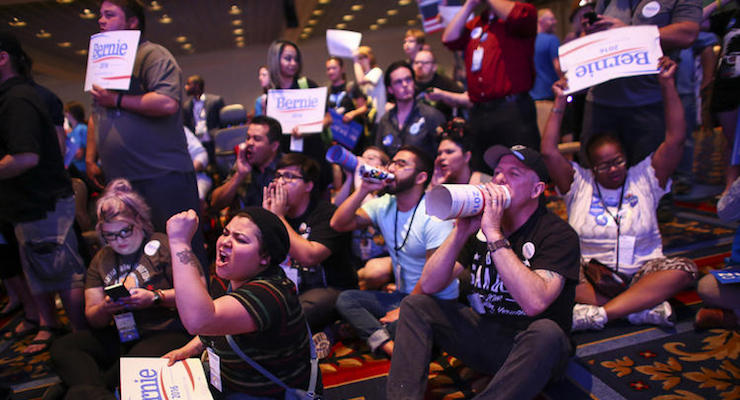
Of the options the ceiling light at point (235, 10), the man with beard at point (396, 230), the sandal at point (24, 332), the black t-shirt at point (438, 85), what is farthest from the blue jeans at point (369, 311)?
the ceiling light at point (235, 10)

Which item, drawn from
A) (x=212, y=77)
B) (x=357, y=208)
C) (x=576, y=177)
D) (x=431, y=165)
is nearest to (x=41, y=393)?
(x=357, y=208)

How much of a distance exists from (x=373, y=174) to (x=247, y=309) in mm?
1006

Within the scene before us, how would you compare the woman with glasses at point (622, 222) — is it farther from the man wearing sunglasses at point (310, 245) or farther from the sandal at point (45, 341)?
the sandal at point (45, 341)

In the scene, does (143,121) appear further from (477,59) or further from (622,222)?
(622,222)

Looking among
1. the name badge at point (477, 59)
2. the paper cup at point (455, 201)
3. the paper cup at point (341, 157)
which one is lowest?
the paper cup at point (455, 201)

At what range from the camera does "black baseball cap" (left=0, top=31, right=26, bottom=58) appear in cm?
233

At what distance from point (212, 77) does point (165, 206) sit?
11331 mm

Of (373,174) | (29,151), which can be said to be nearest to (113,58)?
(29,151)

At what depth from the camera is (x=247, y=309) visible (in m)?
1.30

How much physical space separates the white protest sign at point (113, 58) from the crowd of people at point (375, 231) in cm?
7

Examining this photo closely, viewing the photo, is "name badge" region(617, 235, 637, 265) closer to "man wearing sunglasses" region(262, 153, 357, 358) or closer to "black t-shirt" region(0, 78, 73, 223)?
"man wearing sunglasses" region(262, 153, 357, 358)

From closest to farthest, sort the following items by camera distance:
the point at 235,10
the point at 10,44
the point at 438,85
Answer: the point at 10,44
the point at 438,85
the point at 235,10

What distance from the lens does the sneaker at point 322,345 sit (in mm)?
2305

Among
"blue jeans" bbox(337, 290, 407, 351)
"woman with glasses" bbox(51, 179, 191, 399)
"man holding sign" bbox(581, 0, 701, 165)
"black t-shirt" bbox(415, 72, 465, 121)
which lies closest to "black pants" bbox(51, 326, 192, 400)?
"woman with glasses" bbox(51, 179, 191, 399)
